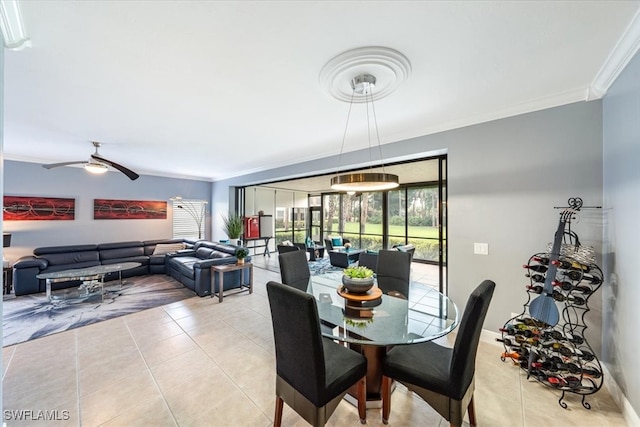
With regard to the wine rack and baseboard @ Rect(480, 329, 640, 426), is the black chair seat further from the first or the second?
baseboard @ Rect(480, 329, 640, 426)

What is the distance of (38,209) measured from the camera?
5.10 meters

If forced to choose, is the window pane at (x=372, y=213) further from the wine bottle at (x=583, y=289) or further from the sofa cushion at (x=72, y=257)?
the sofa cushion at (x=72, y=257)

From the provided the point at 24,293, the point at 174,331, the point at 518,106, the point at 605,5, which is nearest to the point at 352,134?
the point at 518,106

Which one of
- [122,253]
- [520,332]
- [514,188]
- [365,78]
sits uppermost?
[365,78]

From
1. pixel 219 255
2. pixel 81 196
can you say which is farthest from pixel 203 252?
pixel 81 196

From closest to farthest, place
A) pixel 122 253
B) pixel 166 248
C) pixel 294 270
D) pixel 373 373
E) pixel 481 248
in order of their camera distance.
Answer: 1. pixel 373 373
2. pixel 481 248
3. pixel 294 270
4. pixel 122 253
5. pixel 166 248

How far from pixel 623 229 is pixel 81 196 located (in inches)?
343

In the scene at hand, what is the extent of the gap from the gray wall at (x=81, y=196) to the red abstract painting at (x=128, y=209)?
0.10 m

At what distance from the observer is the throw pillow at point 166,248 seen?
615 centimetres

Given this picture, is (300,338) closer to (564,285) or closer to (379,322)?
(379,322)

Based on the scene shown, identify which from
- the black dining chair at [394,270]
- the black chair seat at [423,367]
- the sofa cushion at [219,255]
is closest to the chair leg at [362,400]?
the black chair seat at [423,367]

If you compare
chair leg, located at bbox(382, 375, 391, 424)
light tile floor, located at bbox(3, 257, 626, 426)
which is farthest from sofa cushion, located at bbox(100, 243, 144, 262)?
chair leg, located at bbox(382, 375, 391, 424)

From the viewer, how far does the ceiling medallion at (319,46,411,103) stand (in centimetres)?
175

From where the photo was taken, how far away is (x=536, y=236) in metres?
2.52
